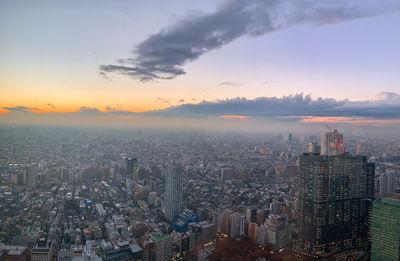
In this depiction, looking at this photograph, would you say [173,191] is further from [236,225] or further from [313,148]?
[313,148]

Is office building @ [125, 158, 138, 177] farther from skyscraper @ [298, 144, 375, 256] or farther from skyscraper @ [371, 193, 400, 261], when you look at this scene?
skyscraper @ [371, 193, 400, 261]

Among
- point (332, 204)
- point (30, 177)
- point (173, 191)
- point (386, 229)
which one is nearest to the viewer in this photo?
point (386, 229)

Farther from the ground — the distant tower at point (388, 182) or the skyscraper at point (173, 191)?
the distant tower at point (388, 182)

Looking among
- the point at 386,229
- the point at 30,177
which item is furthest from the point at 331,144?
the point at 30,177

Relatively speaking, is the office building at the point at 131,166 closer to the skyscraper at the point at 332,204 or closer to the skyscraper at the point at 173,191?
the skyscraper at the point at 173,191

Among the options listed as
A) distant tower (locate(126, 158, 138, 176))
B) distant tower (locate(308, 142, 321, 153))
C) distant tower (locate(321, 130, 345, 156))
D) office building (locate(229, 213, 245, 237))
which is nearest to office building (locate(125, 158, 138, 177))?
distant tower (locate(126, 158, 138, 176))

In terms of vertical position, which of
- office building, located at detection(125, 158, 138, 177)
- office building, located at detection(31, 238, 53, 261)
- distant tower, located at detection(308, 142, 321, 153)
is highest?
distant tower, located at detection(308, 142, 321, 153)

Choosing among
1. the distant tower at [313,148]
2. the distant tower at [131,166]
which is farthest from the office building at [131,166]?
the distant tower at [313,148]
